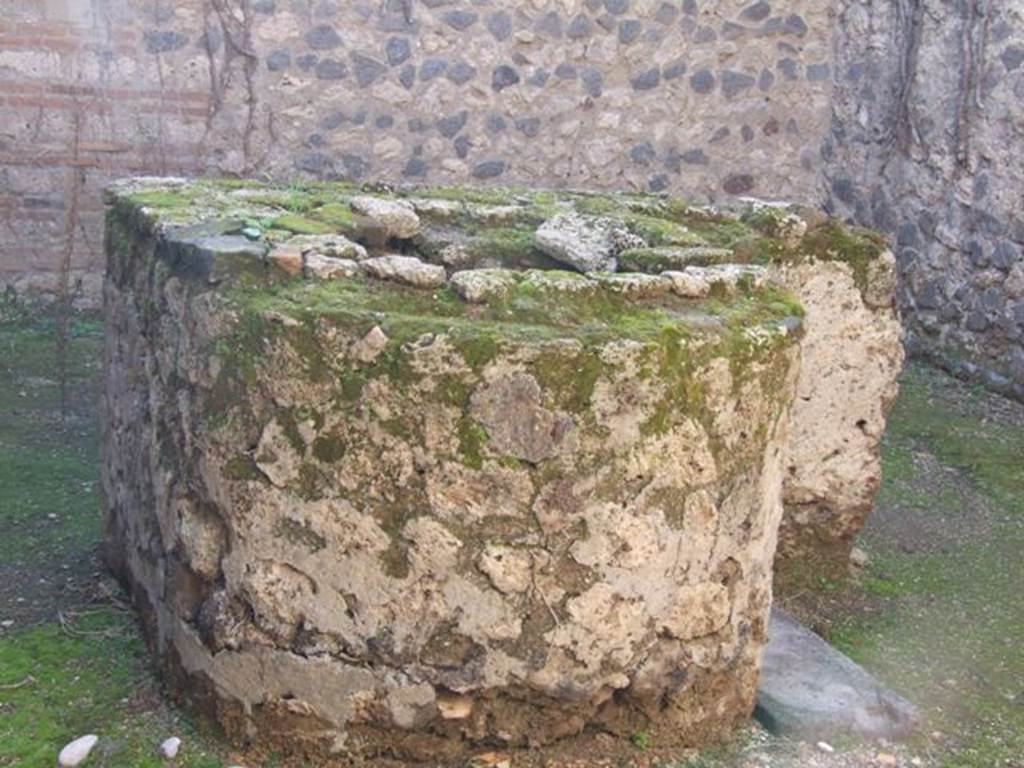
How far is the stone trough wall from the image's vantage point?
2.55 meters

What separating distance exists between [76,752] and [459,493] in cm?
98

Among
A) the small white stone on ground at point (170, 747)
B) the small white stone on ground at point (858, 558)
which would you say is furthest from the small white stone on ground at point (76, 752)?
the small white stone on ground at point (858, 558)

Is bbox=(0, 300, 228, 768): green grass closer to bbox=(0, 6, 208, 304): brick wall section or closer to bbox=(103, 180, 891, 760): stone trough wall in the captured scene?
bbox=(103, 180, 891, 760): stone trough wall

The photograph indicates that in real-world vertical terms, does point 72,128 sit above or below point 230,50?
below


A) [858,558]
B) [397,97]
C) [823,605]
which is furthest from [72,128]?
[823,605]

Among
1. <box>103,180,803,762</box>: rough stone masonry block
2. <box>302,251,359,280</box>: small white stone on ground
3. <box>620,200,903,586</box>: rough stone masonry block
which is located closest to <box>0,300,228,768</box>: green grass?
<box>103,180,803,762</box>: rough stone masonry block

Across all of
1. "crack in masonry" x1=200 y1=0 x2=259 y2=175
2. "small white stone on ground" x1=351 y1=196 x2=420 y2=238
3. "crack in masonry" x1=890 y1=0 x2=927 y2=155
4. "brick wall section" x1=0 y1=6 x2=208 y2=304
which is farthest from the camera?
"crack in masonry" x1=890 y1=0 x2=927 y2=155

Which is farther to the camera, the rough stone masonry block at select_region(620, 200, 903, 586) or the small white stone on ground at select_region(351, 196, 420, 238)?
the rough stone masonry block at select_region(620, 200, 903, 586)

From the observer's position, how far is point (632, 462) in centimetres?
261

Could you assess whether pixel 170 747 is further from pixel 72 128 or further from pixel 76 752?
pixel 72 128

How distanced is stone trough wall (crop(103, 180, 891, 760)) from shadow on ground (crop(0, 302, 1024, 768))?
22 cm

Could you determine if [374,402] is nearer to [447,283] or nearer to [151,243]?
Result: [447,283]

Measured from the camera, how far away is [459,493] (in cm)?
256

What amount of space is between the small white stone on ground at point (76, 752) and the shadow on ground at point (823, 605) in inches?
1.0
